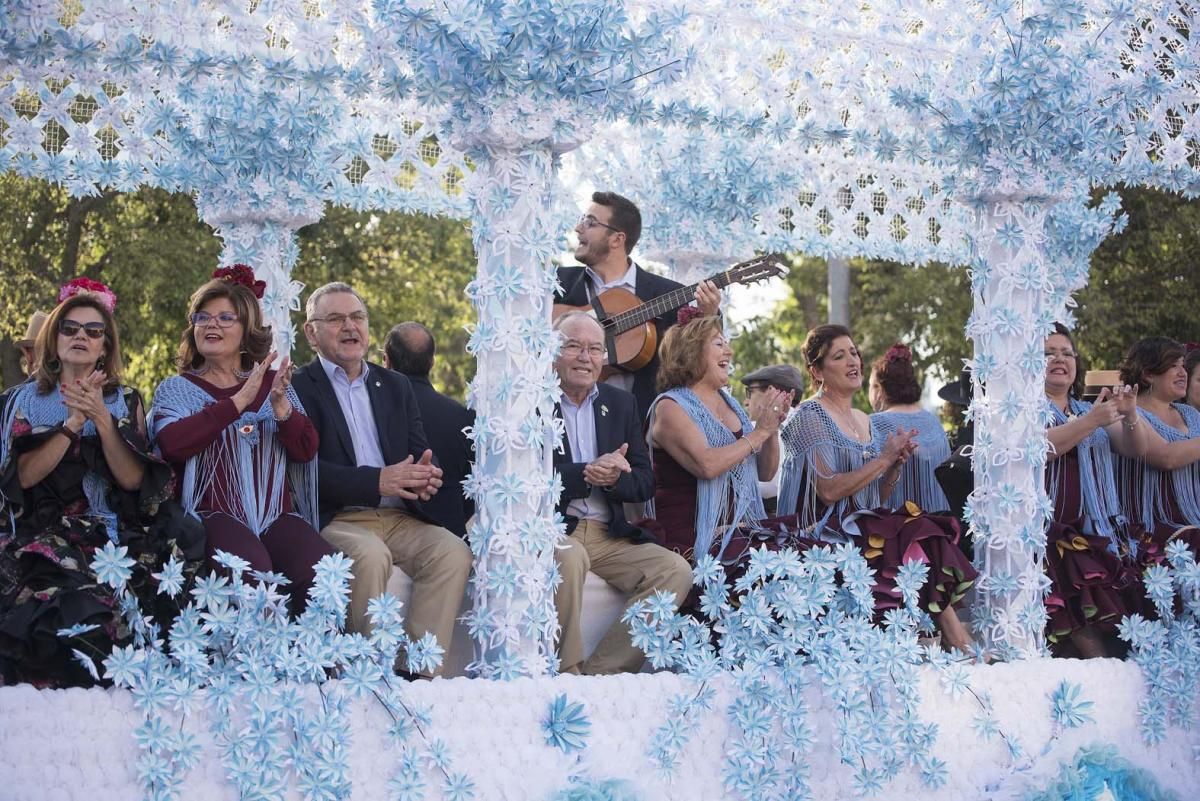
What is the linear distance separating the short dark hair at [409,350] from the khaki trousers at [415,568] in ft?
3.92

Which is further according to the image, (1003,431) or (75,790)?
(1003,431)

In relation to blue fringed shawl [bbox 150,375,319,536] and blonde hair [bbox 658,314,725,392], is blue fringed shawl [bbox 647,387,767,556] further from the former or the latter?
blue fringed shawl [bbox 150,375,319,536]

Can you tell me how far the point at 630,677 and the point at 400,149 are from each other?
3043mm

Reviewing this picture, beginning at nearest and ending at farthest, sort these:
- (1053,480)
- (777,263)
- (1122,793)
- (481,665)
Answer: (481,665), (1122,793), (1053,480), (777,263)

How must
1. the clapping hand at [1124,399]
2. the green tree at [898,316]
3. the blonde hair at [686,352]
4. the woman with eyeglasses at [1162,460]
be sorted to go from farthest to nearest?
the green tree at [898,316] < the woman with eyeglasses at [1162,460] < the clapping hand at [1124,399] < the blonde hair at [686,352]

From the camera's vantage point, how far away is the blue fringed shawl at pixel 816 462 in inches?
238

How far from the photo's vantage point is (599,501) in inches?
225

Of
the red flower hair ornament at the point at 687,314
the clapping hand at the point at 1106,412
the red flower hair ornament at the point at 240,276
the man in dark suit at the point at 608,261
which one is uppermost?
the man in dark suit at the point at 608,261

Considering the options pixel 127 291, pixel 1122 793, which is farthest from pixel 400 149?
pixel 127 291

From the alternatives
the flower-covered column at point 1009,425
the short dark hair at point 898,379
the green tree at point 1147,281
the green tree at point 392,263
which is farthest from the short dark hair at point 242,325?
the green tree at point 1147,281

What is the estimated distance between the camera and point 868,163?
26.9 ft

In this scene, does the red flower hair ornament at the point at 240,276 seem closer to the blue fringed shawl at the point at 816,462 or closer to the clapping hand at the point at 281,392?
the clapping hand at the point at 281,392

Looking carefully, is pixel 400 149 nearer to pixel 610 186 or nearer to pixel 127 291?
pixel 610 186

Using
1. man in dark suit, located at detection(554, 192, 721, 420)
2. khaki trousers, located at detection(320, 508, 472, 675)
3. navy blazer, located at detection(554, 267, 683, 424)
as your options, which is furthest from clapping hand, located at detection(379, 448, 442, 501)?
man in dark suit, located at detection(554, 192, 721, 420)
